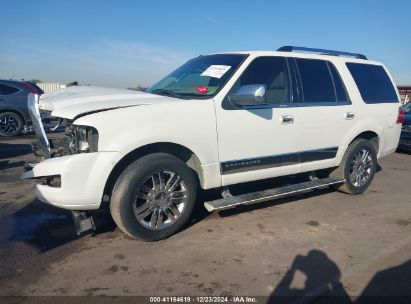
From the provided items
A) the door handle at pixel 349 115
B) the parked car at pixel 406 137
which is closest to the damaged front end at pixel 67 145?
the door handle at pixel 349 115

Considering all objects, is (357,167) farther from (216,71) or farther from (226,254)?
(226,254)

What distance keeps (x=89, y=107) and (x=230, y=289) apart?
78.4 inches

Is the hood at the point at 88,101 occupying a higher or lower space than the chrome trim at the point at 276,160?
higher

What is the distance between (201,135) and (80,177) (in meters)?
1.24

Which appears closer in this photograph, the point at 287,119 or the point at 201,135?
the point at 201,135

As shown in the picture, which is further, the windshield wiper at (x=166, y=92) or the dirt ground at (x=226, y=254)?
the windshield wiper at (x=166, y=92)

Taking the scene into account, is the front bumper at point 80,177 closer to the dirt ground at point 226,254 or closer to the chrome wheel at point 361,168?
the dirt ground at point 226,254

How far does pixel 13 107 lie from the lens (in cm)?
1057

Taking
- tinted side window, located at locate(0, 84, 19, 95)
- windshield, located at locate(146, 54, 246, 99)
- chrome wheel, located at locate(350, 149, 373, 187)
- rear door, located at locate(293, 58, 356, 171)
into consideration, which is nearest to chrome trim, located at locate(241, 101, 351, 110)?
rear door, located at locate(293, 58, 356, 171)

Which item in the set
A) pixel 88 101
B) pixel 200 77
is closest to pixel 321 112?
pixel 200 77

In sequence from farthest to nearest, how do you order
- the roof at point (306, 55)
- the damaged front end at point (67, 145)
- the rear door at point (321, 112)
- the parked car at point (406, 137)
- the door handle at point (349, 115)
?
1. the parked car at point (406, 137)
2. the door handle at point (349, 115)
3. the rear door at point (321, 112)
4. the roof at point (306, 55)
5. the damaged front end at point (67, 145)

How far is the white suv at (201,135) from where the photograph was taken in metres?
3.34

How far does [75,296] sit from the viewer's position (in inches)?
110

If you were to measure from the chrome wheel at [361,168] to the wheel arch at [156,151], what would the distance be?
268 cm
